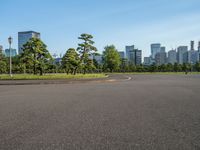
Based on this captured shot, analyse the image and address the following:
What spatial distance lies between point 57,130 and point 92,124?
95 centimetres

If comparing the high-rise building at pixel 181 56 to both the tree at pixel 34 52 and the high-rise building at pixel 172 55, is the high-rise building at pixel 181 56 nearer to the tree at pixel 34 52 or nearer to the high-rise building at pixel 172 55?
the high-rise building at pixel 172 55

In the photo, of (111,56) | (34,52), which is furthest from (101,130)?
(111,56)

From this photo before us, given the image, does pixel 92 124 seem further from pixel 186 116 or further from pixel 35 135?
pixel 186 116

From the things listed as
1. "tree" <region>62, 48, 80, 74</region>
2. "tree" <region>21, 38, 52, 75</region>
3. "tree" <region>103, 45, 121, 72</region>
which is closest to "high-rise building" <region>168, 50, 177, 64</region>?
"tree" <region>103, 45, 121, 72</region>

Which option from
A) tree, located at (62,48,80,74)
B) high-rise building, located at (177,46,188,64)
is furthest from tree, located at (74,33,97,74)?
high-rise building, located at (177,46,188,64)

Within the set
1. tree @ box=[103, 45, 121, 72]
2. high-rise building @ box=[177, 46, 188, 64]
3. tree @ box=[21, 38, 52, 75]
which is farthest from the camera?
high-rise building @ box=[177, 46, 188, 64]

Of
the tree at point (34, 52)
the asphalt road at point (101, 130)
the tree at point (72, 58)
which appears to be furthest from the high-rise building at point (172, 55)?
the asphalt road at point (101, 130)

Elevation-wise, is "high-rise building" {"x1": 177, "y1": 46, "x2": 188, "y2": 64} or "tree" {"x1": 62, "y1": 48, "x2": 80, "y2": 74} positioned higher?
"high-rise building" {"x1": 177, "y1": 46, "x2": 188, "y2": 64}

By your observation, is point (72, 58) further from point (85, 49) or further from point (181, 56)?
point (181, 56)

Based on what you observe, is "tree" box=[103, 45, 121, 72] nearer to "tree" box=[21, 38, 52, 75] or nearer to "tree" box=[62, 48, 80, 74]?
"tree" box=[62, 48, 80, 74]

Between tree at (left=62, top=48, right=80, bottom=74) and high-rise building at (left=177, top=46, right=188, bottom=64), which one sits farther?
high-rise building at (left=177, top=46, right=188, bottom=64)

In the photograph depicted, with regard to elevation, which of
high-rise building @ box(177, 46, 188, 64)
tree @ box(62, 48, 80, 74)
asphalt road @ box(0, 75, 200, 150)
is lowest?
asphalt road @ box(0, 75, 200, 150)

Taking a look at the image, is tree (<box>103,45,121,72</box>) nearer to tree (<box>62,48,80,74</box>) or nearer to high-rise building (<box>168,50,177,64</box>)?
tree (<box>62,48,80,74</box>)

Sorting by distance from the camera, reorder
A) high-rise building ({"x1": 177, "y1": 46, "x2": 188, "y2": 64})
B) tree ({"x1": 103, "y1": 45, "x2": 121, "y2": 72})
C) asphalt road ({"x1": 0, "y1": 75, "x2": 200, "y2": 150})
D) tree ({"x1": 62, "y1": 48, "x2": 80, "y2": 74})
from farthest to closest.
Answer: high-rise building ({"x1": 177, "y1": 46, "x2": 188, "y2": 64}) → tree ({"x1": 103, "y1": 45, "x2": 121, "y2": 72}) → tree ({"x1": 62, "y1": 48, "x2": 80, "y2": 74}) → asphalt road ({"x1": 0, "y1": 75, "x2": 200, "y2": 150})
